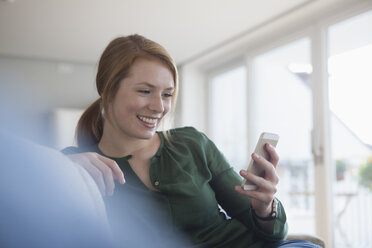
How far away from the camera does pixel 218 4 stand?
3.84m

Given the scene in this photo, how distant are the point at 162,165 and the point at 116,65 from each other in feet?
1.07

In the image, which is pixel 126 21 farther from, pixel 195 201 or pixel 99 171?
pixel 99 171

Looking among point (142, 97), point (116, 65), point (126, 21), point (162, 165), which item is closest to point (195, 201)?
point (162, 165)

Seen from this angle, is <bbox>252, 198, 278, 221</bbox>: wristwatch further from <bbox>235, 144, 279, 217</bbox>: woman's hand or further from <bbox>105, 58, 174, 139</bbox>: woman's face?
<bbox>105, 58, 174, 139</bbox>: woman's face

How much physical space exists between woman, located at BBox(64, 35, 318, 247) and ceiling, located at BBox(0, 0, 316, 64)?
8.96 feet

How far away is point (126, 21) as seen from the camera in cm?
441

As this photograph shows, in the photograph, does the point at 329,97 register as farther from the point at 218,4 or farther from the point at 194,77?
the point at 194,77

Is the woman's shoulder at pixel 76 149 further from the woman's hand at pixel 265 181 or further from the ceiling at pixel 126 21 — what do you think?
the ceiling at pixel 126 21

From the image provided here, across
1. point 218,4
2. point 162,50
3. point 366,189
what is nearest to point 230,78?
point 218,4

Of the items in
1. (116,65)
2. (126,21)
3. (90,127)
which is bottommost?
(90,127)

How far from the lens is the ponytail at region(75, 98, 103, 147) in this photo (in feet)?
4.31

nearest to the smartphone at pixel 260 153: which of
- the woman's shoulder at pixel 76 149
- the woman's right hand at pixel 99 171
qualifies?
the woman's right hand at pixel 99 171

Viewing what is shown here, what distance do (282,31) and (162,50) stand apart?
353cm

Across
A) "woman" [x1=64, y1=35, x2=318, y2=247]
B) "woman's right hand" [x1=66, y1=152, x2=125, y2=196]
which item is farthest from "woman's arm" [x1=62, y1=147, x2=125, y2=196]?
"woman" [x1=64, y1=35, x2=318, y2=247]
